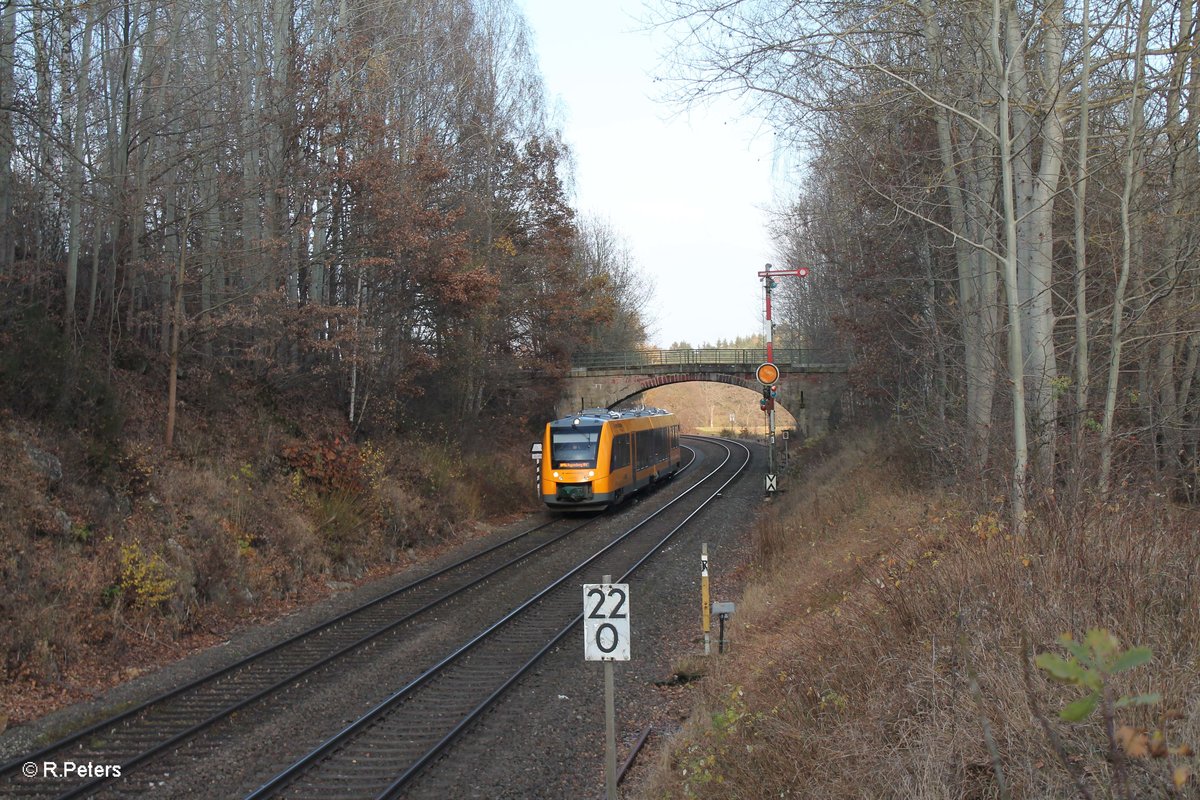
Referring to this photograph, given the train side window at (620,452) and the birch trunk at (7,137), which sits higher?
the birch trunk at (7,137)

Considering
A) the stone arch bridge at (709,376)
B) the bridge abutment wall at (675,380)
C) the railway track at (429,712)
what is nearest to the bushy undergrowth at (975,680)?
the railway track at (429,712)

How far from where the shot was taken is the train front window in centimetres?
2394

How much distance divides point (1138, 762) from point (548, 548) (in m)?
16.2

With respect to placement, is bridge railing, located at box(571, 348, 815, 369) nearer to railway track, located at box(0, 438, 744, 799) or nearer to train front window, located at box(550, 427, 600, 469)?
train front window, located at box(550, 427, 600, 469)

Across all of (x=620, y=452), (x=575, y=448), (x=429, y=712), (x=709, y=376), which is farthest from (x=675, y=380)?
(x=429, y=712)

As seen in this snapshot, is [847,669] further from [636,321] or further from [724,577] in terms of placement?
[636,321]

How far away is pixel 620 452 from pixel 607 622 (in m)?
19.4

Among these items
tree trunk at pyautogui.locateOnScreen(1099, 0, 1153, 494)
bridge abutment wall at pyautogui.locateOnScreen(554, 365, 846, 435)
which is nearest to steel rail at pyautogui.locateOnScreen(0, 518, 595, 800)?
tree trunk at pyautogui.locateOnScreen(1099, 0, 1153, 494)

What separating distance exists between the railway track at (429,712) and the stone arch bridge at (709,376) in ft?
91.7

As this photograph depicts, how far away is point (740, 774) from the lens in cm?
582

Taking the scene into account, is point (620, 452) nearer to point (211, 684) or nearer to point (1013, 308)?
point (211, 684)

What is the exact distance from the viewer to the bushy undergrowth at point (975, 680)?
12.9 feet

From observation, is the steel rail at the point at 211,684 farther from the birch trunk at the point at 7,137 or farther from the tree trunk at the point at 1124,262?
the tree trunk at the point at 1124,262

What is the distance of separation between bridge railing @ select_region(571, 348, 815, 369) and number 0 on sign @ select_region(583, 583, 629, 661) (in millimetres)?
37062
